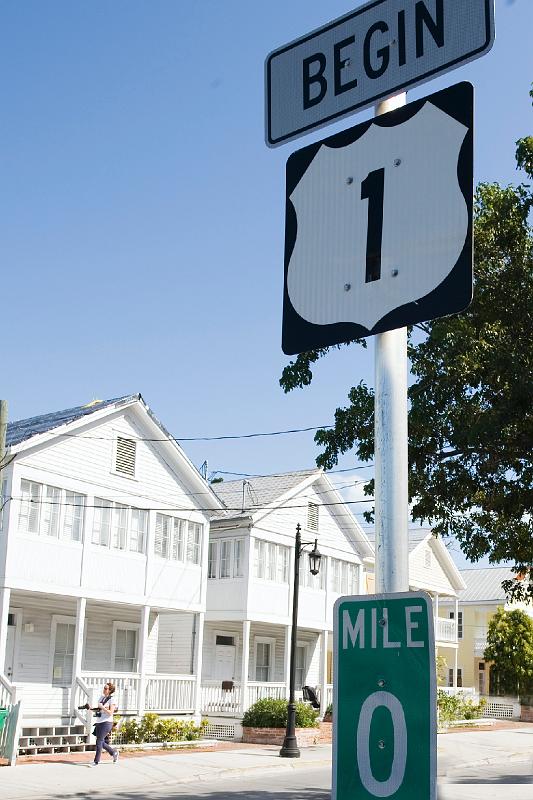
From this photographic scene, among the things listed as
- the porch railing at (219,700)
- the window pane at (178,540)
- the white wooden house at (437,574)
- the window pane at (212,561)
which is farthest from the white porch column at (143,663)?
the white wooden house at (437,574)

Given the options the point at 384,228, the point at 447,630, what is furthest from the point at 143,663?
the point at 384,228

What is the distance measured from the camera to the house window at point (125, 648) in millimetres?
31266

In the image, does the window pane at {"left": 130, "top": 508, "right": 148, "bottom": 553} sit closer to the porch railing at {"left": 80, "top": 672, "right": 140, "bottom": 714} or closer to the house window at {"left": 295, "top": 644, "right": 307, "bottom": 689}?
the porch railing at {"left": 80, "top": 672, "right": 140, "bottom": 714}

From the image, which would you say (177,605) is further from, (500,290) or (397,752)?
(397,752)

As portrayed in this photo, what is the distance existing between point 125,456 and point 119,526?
2.27 metres

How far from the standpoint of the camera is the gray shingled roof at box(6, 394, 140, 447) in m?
27.9

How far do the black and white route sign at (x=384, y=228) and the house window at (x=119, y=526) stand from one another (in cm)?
2630

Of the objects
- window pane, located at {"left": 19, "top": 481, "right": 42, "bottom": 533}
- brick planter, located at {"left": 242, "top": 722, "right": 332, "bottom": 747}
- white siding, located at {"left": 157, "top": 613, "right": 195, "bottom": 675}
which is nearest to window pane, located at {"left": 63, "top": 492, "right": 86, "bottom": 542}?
window pane, located at {"left": 19, "top": 481, "right": 42, "bottom": 533}

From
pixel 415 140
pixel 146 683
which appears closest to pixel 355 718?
pixel 415 140

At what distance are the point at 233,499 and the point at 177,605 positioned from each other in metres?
8.20

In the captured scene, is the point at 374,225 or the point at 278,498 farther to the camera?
the point at 278,498

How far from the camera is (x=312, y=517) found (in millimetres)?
39406

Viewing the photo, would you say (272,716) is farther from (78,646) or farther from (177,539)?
(78,646)

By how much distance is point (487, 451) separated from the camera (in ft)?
48.4
